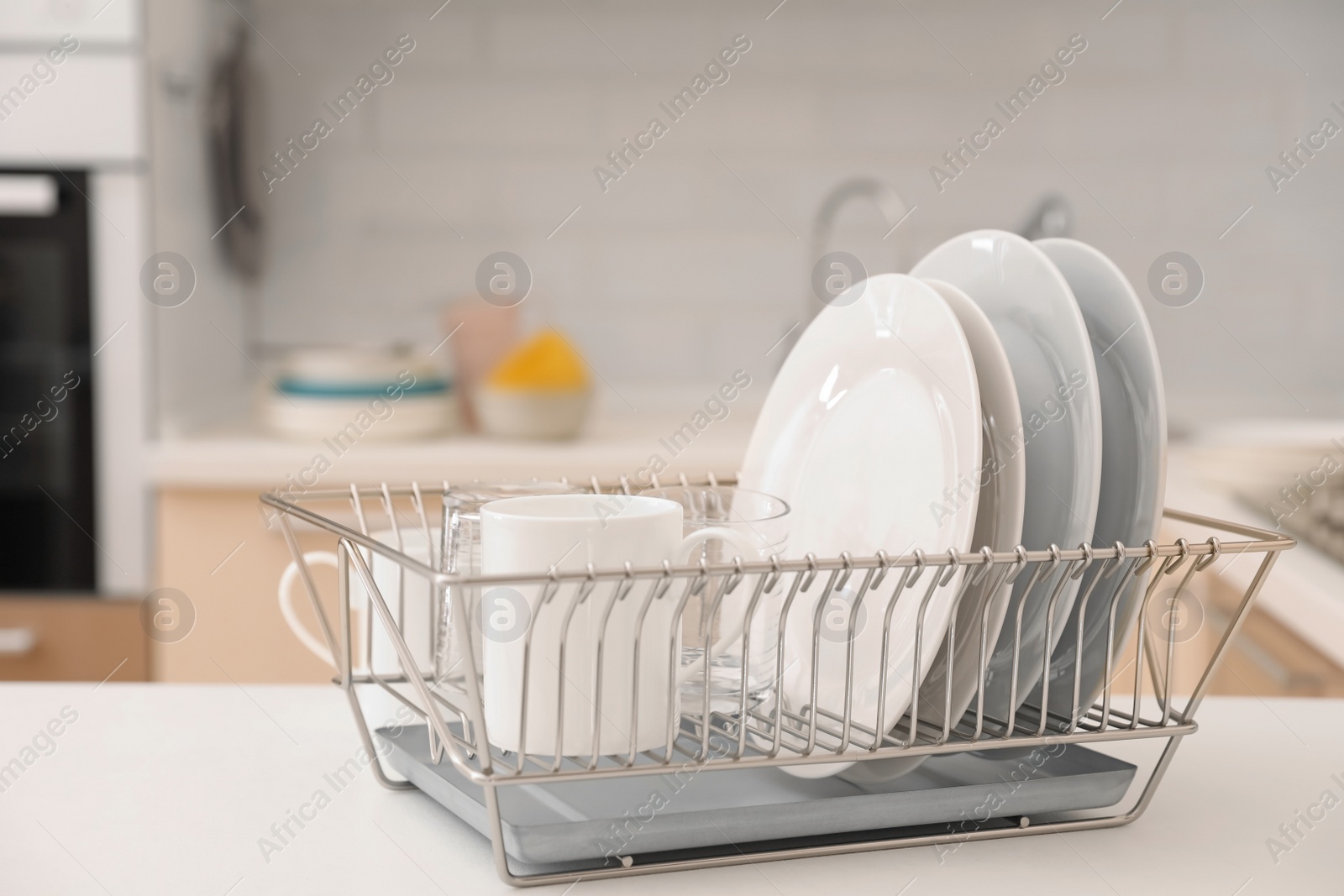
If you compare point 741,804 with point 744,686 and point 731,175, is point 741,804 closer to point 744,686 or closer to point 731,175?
point 744,686

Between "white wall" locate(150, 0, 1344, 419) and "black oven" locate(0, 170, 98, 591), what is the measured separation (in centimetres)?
46

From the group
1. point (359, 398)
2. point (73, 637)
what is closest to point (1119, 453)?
point (359, 398)

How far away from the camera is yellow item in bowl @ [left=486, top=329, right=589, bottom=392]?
1.85m

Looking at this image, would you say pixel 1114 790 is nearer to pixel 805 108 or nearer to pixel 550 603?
pixel 550 603

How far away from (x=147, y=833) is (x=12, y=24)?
1498 millimetres

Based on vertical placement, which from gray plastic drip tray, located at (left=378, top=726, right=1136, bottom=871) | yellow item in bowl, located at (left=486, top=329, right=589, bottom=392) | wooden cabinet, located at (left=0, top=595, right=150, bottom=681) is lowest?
wooden cabinet, located at (left=0, top=595, right=150, bottom=681)

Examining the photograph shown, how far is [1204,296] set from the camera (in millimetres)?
2227

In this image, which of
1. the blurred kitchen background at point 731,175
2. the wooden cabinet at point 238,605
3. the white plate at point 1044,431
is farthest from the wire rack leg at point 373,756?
the blurred kitchen background at point 731,175

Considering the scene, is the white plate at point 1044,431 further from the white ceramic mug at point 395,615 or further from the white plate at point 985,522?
the white ceramic mug at point 395,615

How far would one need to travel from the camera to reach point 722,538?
0.55m

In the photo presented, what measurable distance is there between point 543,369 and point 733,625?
1335 mm

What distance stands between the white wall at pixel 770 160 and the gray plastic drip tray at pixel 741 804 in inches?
65.8

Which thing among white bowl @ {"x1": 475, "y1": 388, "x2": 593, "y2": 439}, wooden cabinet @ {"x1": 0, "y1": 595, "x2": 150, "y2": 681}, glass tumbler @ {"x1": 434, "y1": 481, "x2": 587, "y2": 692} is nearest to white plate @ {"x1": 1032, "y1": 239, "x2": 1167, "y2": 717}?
glass tumbler @ {"x1": 434, "y1": 481, "x2": 587, "y2": 692}

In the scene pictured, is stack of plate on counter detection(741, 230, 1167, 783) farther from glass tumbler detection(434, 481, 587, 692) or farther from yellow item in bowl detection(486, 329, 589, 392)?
yellow item in bowl detection(486, 329, 589, 392)
